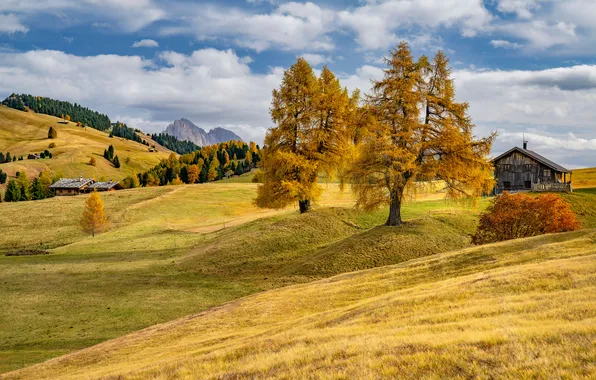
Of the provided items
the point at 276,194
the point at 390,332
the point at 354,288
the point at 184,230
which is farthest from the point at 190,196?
the point at 390,332

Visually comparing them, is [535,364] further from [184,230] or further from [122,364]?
[184,230]

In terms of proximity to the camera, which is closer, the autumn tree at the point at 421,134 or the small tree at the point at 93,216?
the autumn tree at the point at 421,134

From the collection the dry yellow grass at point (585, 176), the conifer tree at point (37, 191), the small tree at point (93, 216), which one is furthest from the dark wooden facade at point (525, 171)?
the conifer tree at point (37, 191)

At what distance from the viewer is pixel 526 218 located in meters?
34.4

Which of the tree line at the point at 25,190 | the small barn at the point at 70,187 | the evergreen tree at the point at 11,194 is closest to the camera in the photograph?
the evergreen tree at the point at 11,194

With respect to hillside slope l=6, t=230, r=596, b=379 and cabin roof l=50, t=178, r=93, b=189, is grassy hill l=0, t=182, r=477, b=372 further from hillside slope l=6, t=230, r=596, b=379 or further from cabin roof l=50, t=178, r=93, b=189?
cabin roof l=50, t=178, r=93, b=189

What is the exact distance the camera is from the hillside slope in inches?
390

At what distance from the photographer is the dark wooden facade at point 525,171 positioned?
64.1m

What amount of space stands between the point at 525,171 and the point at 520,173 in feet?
2.42

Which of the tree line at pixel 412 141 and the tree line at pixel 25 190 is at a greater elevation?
the tree line at pixel 412 141

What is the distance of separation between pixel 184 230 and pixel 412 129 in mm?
39771

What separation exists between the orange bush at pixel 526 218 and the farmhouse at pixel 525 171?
3054cm

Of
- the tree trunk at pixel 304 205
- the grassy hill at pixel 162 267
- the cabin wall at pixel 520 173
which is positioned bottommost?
the grassy hill at pixel 162 267

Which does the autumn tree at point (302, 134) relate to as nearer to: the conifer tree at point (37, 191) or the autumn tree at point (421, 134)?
the autumn tree at point (421, 134)
